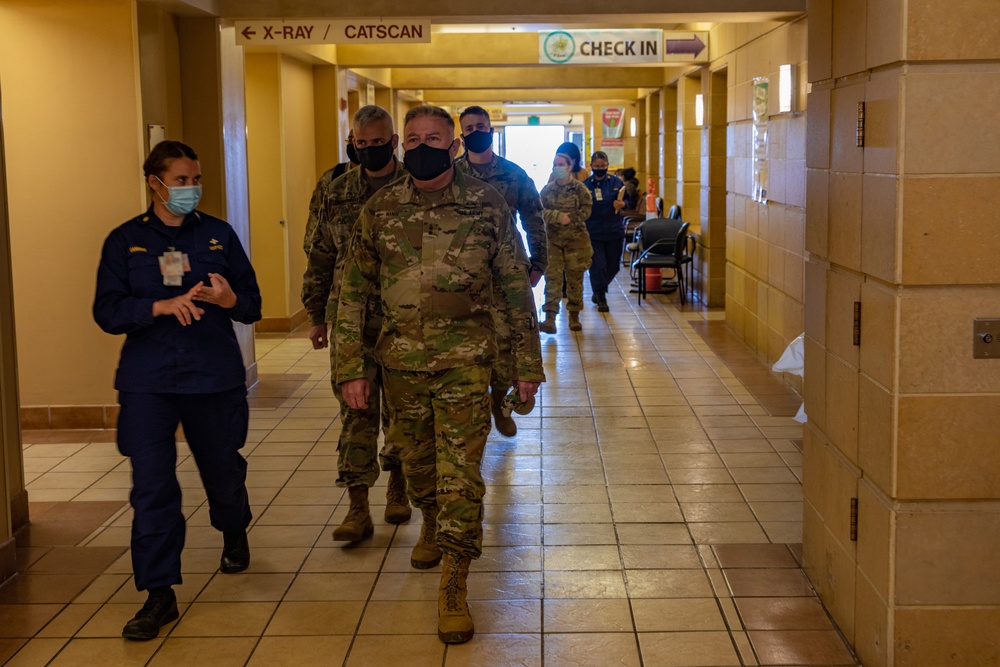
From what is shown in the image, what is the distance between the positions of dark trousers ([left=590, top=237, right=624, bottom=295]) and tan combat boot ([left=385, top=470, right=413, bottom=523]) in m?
6.91

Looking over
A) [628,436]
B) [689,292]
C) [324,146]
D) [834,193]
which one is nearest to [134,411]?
[834,193]

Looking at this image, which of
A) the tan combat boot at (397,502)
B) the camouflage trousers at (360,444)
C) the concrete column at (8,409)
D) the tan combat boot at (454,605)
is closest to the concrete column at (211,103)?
the concrete column at (8,409)

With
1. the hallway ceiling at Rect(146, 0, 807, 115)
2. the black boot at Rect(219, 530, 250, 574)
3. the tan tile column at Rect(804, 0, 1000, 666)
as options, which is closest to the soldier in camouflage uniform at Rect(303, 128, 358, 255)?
the black boot at Rect(219, 530, 250, 574)

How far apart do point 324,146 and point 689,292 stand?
176 inches

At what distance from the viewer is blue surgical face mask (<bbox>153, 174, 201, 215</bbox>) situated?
3826mm

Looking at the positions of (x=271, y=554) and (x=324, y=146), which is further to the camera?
(x=324, y=146)

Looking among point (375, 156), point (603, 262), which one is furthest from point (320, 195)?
point (603, 262)

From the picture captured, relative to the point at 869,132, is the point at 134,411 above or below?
below

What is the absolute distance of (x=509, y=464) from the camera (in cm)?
592

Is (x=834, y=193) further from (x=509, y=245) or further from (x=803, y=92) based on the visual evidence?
(x=803, y=92)

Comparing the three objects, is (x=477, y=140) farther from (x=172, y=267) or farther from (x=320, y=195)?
(x=172, y=267)

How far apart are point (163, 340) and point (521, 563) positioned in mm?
1589

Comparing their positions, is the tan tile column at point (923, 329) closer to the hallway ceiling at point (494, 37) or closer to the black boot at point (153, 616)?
the black boot at point (153, 616)

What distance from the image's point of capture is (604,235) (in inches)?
460
